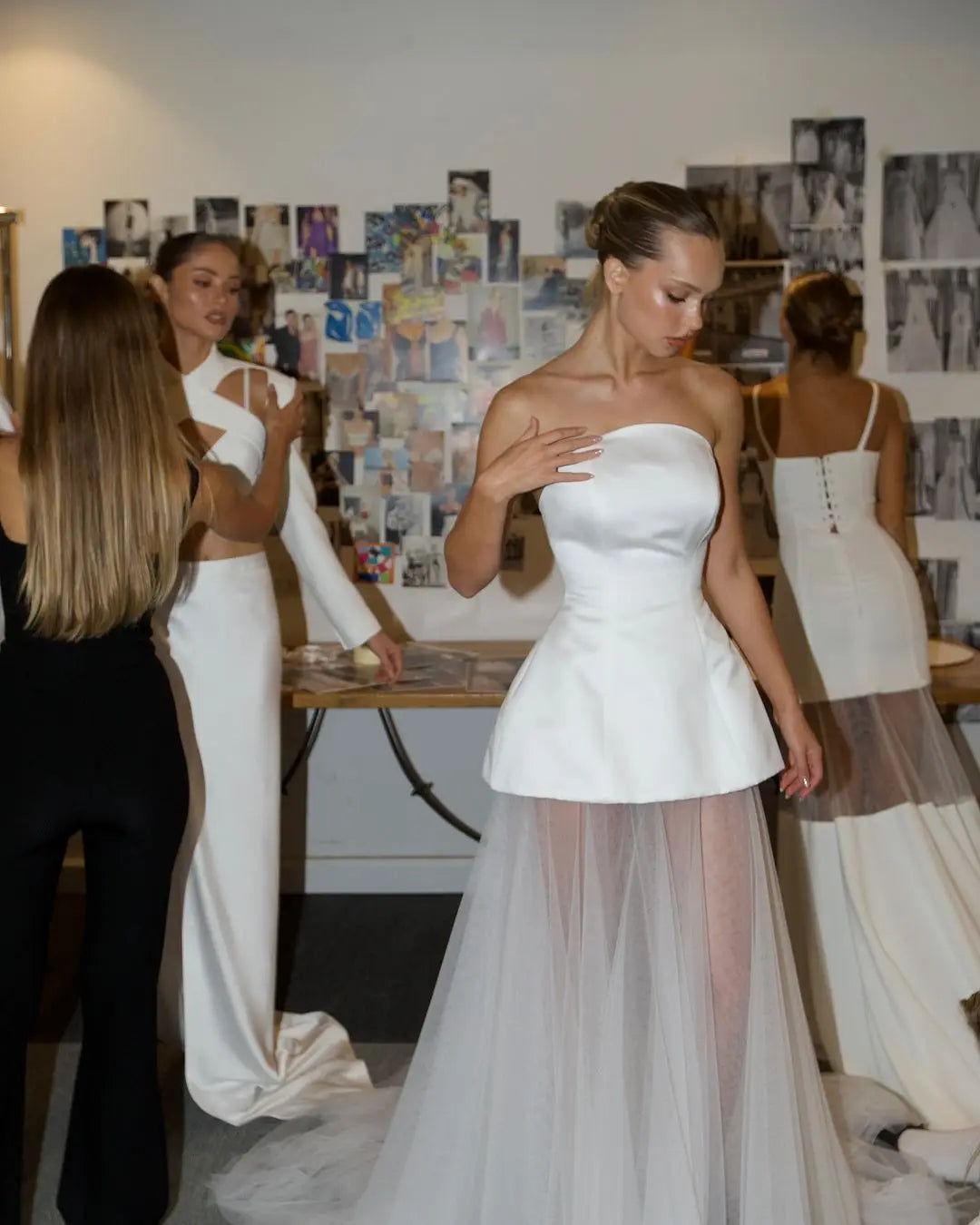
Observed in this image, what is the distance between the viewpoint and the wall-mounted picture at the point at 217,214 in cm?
420

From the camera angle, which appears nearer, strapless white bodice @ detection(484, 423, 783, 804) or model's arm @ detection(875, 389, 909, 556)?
strapless white bodice @ detection(484, 423, 783, 804)

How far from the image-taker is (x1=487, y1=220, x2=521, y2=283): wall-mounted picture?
4191mm

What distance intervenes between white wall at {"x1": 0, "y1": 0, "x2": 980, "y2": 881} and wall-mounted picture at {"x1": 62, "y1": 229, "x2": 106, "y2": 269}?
0.23 feet

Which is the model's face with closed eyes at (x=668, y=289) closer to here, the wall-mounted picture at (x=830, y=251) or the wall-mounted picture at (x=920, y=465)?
the wall-mounted picture at (x=830, y=251)

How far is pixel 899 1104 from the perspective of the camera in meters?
2.95

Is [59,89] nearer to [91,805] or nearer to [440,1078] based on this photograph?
[91,805]

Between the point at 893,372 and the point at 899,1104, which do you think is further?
the point at 893,372

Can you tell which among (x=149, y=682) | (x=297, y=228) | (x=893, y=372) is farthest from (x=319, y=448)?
(x=149, y=682)

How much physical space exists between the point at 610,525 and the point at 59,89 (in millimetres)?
2728

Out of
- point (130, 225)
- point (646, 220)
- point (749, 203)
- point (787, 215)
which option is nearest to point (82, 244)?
point (130, 225)

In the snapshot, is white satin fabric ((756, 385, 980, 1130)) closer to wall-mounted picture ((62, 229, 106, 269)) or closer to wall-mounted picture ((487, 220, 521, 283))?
wall-mounted picture ((487, 220, 521, 283))

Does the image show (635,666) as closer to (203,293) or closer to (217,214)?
(203,293)

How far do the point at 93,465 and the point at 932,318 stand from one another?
9.03 ft

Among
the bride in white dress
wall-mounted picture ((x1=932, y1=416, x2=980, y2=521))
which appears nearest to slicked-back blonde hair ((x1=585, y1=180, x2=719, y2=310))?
the bride in white dress
